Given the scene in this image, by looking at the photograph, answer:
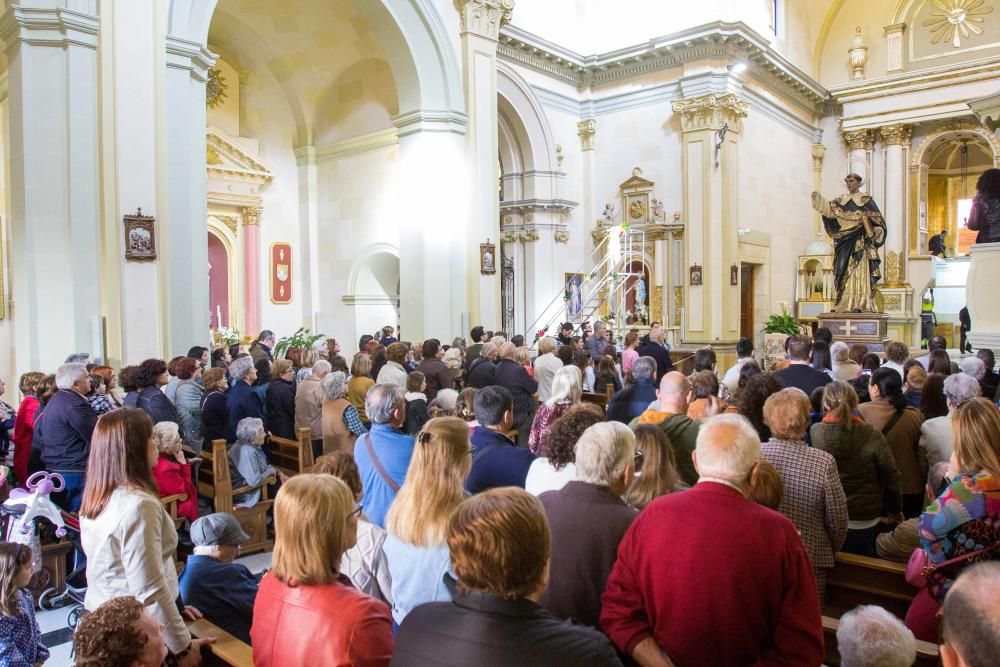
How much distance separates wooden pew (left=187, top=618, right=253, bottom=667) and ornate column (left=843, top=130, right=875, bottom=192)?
73.3 ft

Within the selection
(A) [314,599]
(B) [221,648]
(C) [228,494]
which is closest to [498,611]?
(A) [314,599]

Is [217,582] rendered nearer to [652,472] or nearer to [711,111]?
[652,472]

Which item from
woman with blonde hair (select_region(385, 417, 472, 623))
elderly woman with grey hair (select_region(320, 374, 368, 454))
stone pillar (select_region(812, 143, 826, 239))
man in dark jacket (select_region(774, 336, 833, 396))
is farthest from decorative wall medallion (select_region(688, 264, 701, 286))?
woman with blonde hair (select_region(385, 417, 472, 623))

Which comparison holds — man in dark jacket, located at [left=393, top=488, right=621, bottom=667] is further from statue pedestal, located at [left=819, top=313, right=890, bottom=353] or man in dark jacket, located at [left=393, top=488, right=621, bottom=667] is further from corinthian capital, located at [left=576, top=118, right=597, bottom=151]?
corinthian capital, located at [left=576, top=118, right=597, bottom=151]

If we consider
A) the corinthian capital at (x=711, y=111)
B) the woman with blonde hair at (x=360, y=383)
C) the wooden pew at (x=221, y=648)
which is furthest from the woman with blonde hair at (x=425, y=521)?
the corinthian capital at (x=711, y=111)

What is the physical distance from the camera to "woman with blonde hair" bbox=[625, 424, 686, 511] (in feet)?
10.4

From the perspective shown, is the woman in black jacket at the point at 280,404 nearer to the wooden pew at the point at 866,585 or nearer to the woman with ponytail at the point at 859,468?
the woman with ponytail at the point at 859,468

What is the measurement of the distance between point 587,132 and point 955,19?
418 inches

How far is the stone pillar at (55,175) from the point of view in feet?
27.7

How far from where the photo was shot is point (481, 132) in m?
13.6

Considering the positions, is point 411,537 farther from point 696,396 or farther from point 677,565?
point 696,396

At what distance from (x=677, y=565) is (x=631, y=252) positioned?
16649 mm

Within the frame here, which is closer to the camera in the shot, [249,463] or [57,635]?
[57,635]

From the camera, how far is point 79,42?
8.52m
